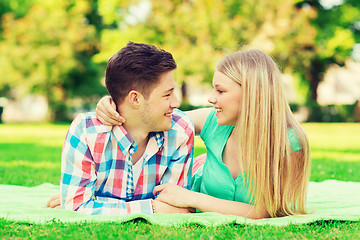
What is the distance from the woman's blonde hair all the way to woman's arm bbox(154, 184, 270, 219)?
0.11 m

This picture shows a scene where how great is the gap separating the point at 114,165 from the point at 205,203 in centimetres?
79

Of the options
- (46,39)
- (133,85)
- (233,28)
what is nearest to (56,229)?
(133,85)

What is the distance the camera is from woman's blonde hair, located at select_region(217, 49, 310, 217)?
319 cm

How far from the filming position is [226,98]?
10.8 ft

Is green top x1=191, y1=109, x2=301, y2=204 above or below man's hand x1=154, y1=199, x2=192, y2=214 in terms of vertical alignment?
above

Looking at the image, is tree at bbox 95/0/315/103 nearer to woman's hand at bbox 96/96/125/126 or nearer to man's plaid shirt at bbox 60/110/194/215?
man's plaid shirt at bbox 60/110/194/215

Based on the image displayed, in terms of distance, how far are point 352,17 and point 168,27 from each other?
1225 centimetres

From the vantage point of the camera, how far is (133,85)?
3342 millimetres

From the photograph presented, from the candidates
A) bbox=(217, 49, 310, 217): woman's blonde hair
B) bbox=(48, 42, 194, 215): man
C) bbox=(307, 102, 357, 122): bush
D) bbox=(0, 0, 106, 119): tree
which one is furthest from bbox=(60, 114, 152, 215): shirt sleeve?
bbox=(0, 0, 106, 119): tree

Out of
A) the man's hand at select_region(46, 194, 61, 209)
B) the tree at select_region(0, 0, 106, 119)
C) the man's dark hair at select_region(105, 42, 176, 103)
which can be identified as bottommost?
the man's hand at select_region(46, 194, 61, 209)

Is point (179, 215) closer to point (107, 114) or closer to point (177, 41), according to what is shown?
point (107, 114)

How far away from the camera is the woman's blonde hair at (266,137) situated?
3.19m

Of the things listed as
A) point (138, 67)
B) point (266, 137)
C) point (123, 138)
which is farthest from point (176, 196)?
point (138, 67)

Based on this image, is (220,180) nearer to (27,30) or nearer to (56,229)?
(56,229)
